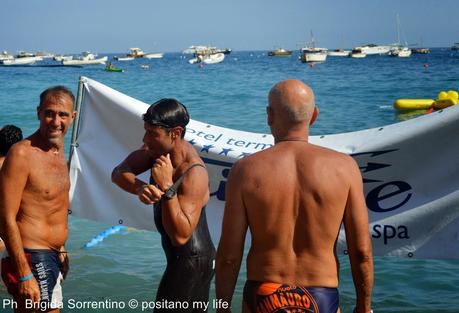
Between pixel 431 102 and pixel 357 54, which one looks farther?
pixel 357 54

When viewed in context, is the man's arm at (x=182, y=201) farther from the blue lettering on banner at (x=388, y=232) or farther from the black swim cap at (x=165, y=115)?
the blue lettering on banner at (x=388, y=232)

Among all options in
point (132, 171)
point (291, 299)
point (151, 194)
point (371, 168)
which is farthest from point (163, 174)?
point (371, 168)

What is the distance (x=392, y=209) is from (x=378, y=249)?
1.07 ft

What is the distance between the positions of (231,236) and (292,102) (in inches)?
26.9

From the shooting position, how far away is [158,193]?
9.52 ft

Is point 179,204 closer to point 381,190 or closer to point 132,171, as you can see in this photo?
point 132,171

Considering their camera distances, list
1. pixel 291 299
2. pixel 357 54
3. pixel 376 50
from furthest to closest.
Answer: pixel 376 50, pixel 357 54, pixel 291 299

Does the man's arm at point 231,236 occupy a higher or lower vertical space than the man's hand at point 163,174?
lower

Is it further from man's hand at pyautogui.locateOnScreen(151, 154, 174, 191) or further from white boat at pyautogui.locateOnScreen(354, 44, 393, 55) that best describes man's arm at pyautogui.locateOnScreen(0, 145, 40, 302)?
white boat at pyautogui.locateOnScreen(354, 44, 393, 55)

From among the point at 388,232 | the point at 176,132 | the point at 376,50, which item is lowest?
the point at 376,50

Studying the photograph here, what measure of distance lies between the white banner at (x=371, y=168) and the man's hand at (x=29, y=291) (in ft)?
5.79

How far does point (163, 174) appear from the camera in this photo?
2965 millimetres

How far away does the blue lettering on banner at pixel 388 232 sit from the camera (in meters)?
4.41

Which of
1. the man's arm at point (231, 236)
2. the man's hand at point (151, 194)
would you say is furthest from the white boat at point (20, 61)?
the man's arm at point (231, 236)
